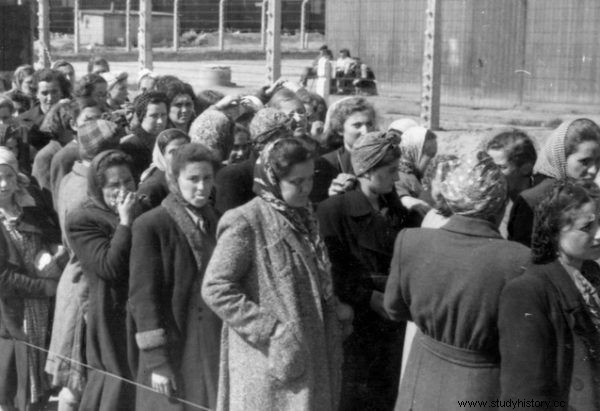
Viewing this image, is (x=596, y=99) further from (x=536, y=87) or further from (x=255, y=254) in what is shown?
(x=255, y=254)

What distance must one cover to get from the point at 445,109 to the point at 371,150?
12085 millimetres

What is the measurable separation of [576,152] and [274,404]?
5.71 ft

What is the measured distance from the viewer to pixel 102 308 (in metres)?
4.85

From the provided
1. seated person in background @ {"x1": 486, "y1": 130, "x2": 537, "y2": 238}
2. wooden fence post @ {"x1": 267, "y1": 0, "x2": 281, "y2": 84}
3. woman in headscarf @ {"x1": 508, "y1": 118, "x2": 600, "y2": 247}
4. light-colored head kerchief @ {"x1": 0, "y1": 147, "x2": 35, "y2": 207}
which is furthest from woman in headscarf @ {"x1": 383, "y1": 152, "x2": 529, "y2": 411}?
wooden fence post @ {"x1": 267, "y1": 0, "x2": 281, "y2": 84}

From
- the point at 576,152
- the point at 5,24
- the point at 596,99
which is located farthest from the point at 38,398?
the point at 596,99

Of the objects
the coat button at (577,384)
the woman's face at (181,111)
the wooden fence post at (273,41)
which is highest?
the wooden fence post at (273,41)

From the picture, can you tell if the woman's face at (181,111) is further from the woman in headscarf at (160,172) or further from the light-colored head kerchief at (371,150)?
the light-colored head kerchief at (371,150)

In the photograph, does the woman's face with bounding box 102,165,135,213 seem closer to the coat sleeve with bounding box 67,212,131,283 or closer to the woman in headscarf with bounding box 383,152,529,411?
the coat sleeve with bounding box 67,212,131,283

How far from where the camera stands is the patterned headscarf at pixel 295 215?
4.16 m

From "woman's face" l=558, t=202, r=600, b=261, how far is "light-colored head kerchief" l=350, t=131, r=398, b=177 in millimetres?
1353

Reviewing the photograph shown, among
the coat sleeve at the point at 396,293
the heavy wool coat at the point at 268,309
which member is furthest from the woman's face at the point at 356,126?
the coat sleeve at the point at 396,293

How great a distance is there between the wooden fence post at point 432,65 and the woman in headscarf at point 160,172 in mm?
4540

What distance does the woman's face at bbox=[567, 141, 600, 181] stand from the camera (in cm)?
475

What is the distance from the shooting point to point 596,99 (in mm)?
16234
